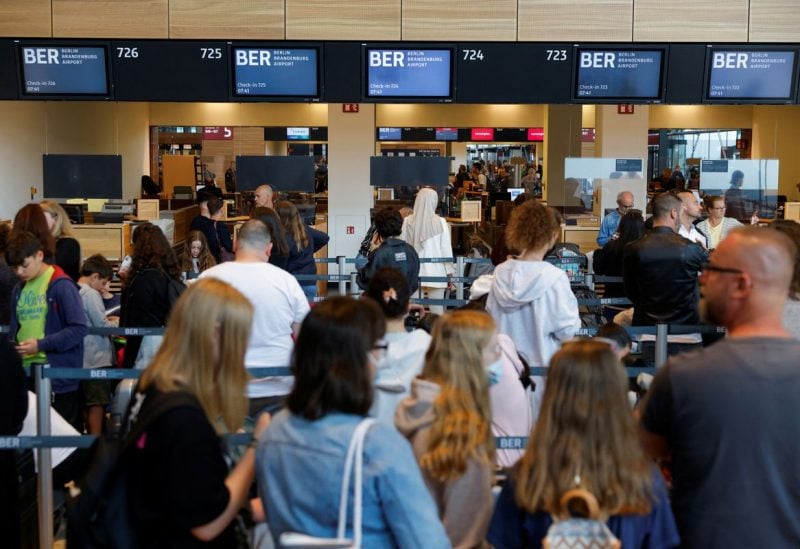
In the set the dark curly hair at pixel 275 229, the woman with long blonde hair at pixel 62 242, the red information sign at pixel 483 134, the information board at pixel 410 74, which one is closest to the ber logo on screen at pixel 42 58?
the woman with long blonde hair at pixel 62 242

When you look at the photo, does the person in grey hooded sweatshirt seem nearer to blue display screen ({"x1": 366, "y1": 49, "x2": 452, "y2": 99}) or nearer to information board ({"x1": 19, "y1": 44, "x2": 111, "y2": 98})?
blue display screen ({"x1": 366, "y1": 49, "x2": 452, "y2": 99})

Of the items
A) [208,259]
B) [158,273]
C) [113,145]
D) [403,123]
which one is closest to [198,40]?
[208,259]

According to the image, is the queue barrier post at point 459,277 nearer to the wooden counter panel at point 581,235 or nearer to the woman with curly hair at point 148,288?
the wooden counter panel at point 581,235

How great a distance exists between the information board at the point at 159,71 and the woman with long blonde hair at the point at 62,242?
2.34m

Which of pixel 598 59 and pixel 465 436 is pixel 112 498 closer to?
pixel 465 436

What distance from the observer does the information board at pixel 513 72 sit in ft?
27.7

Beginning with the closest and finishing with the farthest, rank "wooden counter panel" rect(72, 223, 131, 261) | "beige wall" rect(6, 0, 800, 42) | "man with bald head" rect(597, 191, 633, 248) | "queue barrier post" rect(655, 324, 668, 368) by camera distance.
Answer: "queue barrier post" rect(655, 324, 668, 368), "beige wall" rect(6, 0, 800, 42), "man with bald head" rect(597, 191, 633, 248), "wooden counter panel" rect(72, 223, 131, 261)

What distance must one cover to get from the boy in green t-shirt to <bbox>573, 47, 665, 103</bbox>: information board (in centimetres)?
505

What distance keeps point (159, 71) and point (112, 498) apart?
675 centimetres

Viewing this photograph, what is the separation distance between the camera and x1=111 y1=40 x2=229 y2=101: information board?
8.46 meters

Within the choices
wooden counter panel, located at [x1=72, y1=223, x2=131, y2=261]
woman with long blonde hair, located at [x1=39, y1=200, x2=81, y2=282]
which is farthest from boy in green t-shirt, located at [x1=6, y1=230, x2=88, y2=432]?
wooden counter panel, located at [x1=72, y1=223, x2=131, y2=261]

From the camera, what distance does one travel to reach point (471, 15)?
28.3 feet

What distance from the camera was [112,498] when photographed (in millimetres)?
2299

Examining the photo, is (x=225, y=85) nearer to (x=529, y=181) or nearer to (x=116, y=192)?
(x=116, y=192)
